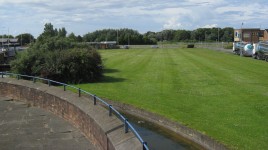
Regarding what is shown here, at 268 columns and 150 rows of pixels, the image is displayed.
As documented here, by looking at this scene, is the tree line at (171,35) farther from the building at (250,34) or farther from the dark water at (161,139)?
the dark water at (161,139)

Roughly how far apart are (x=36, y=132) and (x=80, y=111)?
152 centimetres

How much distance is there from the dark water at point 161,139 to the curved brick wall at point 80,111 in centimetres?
254

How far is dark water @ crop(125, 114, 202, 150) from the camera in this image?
1201cm

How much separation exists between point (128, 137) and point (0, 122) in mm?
6873

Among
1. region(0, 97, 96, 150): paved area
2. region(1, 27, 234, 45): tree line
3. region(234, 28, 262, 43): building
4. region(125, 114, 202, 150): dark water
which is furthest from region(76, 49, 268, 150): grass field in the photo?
region(1, 27, 234, 45): tree line

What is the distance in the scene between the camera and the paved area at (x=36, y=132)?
9898mm

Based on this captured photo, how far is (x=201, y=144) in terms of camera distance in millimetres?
11867

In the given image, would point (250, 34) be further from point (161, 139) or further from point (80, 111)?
point (80, 111)

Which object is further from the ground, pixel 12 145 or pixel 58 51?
pixel 58 51

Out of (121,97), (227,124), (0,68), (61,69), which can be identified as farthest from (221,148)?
(0,68)

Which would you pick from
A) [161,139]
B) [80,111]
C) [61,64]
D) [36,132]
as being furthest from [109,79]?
[80,111]

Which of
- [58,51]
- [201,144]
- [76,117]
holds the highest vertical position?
[58,51]

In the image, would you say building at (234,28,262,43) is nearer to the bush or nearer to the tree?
the tree

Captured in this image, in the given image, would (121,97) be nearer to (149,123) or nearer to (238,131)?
(149,123)
